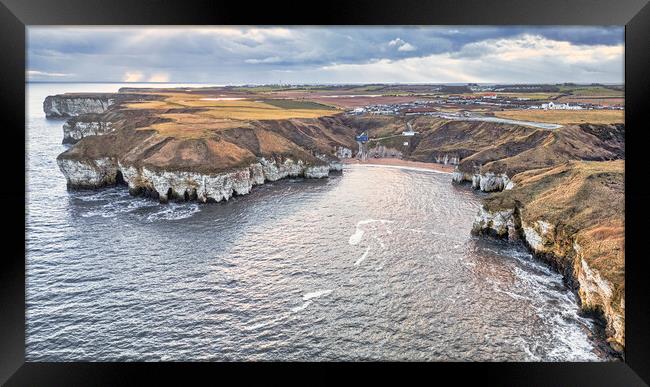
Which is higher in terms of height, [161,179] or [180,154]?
[180,154]

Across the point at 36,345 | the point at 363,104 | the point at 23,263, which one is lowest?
the point at 36,345

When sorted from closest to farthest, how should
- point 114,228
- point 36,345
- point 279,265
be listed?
point 36,345, point 279,265, point 114,228

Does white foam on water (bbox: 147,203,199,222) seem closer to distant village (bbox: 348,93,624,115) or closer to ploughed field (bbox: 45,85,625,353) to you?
ploughed field (bbox: 45,85,625,353)

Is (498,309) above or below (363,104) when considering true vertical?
below

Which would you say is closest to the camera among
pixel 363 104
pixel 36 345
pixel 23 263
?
pixel 23 263

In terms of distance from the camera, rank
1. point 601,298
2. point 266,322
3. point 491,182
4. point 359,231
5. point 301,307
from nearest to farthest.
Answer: point 601,298 → point 266,322 → point 301,307 → point 359,231 → point 491,182

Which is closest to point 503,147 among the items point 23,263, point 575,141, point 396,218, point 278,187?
point 575,141

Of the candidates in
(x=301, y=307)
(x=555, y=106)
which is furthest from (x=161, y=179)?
(x=555, y=106)

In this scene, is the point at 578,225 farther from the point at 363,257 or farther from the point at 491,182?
the point at 491,182

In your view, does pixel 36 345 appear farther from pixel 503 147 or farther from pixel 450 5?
pixel 503 147
